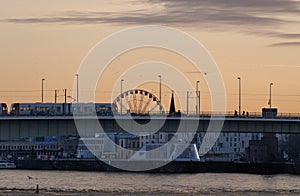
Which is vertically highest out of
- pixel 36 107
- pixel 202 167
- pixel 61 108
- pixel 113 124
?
pixel 36 107

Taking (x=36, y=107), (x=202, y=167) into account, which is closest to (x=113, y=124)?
(x=36, y=107)

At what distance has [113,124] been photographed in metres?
128

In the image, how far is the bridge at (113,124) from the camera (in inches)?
4771

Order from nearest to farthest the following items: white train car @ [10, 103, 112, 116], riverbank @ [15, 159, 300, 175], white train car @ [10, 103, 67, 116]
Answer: white train car @ [10, 103, 112, 116] → white train car @ [10, 103, 67, 116] → riverbank @ [15, 159, 300, 175]

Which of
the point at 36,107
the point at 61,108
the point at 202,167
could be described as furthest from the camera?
the point at 202,167

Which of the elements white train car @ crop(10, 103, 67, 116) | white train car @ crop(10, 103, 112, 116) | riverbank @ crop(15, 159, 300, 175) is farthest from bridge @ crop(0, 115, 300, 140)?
riverbank @ crop(15, 159, 300, 175)

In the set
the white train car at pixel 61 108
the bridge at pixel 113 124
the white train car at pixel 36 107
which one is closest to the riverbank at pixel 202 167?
the white train car at pixel 61 108

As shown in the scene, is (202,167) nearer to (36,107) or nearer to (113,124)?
(36,107)

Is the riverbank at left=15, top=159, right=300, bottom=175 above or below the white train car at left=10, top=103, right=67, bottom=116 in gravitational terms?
below

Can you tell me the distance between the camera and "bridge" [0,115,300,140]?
398 feet

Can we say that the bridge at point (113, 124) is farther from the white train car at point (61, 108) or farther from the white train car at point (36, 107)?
the white train car at point (36, 107)

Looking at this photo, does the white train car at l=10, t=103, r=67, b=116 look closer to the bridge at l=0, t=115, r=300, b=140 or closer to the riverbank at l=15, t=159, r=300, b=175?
the bridge at l=0, t=115, r=300, b=140

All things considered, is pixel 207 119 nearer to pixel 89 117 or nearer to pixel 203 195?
pixel 89 117

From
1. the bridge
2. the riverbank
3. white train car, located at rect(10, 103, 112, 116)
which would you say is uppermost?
white train car, located at rect(10, 103, 112, 116)
